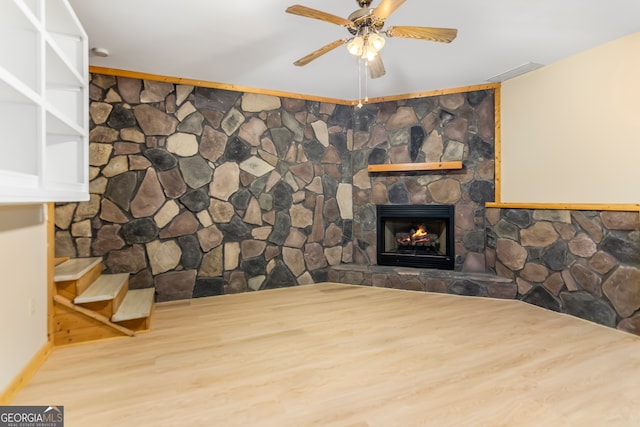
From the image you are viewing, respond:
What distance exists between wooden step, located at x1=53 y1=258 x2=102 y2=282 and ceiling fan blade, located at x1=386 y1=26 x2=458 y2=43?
2841 mm

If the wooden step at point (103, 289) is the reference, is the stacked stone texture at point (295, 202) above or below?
above

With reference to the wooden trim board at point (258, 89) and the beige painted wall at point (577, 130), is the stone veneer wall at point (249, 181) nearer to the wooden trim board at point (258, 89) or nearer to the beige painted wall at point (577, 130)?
the wooden trim board at point (258, 89)

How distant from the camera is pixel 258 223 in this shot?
396 centimetres

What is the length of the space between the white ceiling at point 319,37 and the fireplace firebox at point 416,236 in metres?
1.55

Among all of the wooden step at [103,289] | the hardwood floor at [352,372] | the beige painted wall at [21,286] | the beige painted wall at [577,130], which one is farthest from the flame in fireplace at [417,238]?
the beige painted wall at [21,286]

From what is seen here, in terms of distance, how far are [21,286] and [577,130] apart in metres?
4.53

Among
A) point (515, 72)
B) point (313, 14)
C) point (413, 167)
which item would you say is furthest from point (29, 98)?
point (515, 72)

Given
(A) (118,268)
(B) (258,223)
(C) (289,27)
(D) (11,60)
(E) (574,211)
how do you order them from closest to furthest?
(D) (11,60) < (C) (289,27) < (E) (574,211) < (A) (118,268) < (B) (258,223)

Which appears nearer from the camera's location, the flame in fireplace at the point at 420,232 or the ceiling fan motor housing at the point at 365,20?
the ceiling fan motor housing at the point at 365,20

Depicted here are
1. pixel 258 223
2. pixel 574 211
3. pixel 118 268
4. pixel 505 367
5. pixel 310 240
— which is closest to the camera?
pixel 505 367

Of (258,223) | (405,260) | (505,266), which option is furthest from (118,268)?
(505,266)

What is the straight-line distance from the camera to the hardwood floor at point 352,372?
1.67 metres

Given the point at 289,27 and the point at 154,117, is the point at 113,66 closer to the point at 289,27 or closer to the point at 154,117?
the point at 154,117

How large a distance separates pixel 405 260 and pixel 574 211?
1.85 m
